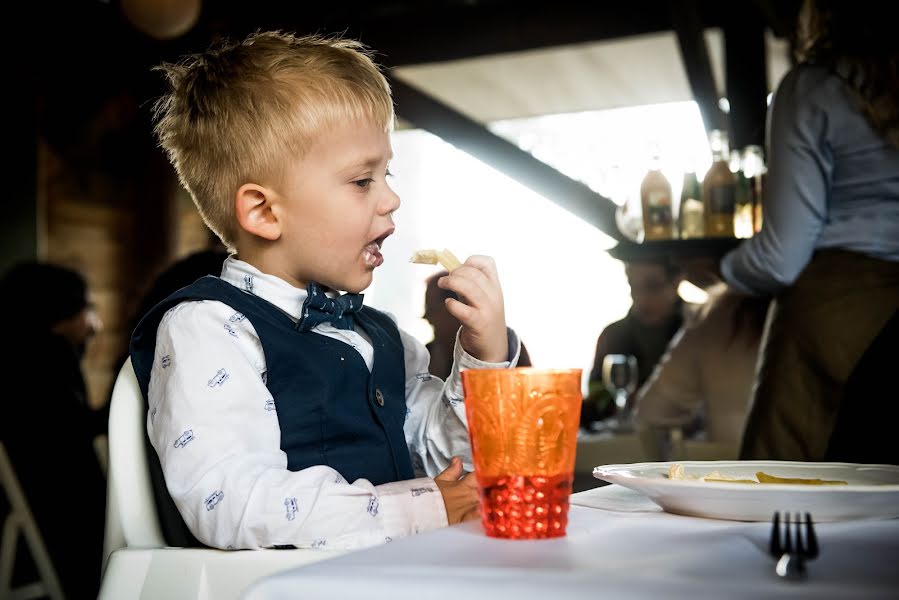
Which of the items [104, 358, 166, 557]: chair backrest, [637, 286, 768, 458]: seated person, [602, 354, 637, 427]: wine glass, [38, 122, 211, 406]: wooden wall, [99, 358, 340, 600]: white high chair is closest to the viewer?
[99, 358, 340, 600]: white high chair

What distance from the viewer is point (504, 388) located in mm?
650

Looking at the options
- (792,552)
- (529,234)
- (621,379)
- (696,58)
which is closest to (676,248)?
(621,379)

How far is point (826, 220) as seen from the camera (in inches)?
A: 89.8

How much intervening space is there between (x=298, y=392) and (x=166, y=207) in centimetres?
704

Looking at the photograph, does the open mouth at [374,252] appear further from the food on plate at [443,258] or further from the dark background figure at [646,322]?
the dark background figure at [646,322]

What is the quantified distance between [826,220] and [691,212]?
3.29 feet

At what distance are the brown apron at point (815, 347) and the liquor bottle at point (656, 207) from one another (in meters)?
0.96

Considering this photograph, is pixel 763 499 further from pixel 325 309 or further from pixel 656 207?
pixel 656 207

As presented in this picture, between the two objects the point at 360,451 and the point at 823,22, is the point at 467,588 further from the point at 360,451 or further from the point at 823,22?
the point at 823,22

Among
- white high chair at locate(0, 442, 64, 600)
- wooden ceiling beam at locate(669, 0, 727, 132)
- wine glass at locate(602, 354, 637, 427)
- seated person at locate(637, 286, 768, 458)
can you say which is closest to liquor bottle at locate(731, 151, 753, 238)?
seated person at locate(637, 286, 768, 458)

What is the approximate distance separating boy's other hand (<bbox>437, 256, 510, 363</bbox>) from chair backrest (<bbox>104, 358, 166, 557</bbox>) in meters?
0.34

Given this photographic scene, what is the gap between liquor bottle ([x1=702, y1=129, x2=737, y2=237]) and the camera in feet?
10.5

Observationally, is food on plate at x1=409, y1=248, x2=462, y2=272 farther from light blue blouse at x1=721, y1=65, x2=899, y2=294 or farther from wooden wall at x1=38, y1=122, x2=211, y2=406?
wooden wall at x1=38, y1=122, x2=211, y2=406

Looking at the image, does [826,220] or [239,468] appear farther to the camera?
[826,220]
